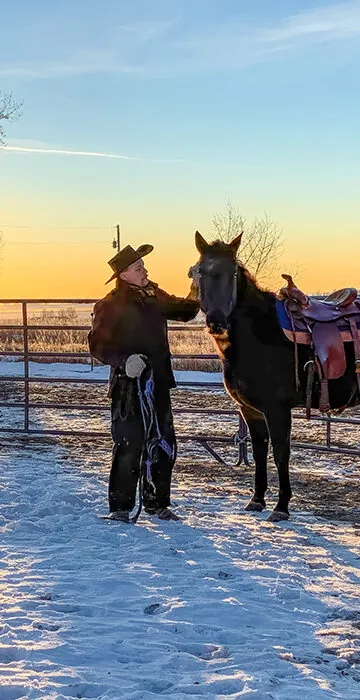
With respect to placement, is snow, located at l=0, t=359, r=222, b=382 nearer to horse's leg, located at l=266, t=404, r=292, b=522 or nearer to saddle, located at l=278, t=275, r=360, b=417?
saddle, located at l=278, t=275, r=360, b=417

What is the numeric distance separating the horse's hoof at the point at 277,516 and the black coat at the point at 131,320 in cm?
131

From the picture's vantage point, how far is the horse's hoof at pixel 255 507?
17.3 feet

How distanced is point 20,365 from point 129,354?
46.3 ft

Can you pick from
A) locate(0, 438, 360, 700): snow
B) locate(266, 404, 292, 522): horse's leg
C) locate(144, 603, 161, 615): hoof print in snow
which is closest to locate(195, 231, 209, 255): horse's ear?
locate(266, 404, 292, 522): horse's leg

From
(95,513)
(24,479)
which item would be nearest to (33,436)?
(24,479)

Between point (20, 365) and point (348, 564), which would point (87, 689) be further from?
point (20, 365)

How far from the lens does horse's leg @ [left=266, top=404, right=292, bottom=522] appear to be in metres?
5.00

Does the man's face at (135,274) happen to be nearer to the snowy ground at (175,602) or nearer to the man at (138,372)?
the man at (138,372)

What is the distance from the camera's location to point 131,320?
4.78m

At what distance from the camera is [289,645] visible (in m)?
3.02

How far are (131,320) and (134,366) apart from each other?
1.02 ft

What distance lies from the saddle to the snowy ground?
99 cm

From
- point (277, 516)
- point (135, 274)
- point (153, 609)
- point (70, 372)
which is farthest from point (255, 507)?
point (70, 372)

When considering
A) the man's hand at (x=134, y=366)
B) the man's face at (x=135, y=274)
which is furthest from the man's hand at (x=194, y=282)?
the man's hand at (x=134, y=366)
